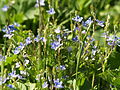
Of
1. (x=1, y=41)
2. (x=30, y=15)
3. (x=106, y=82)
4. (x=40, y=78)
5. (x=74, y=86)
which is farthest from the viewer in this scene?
(x=30, y=15)

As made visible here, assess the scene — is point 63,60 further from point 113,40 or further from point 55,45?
point 113,40

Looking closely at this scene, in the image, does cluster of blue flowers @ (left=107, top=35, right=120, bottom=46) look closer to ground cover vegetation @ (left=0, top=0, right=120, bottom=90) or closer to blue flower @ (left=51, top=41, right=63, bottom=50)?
ground cover vegetation @ (left=0, top=0, right=120, bottom=90)

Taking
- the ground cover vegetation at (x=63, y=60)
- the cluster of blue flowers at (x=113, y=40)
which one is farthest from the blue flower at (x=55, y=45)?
the cluster of blue flowers at (x=113, y=40)

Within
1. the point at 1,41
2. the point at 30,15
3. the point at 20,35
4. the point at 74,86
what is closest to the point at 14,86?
the point at 74,86

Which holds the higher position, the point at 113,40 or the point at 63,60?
the point at 113,40

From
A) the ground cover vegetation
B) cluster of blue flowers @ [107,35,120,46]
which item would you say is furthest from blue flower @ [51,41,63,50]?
cluster of blue flowers @ [107,35,120,46]

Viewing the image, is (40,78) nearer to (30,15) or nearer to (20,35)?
(20,35)

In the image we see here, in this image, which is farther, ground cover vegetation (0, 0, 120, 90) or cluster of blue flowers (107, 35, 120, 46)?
cluster of blue flowers (107, 35, 120, 46)

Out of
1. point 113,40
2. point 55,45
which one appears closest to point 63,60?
point 55,45

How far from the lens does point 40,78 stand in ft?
7.06

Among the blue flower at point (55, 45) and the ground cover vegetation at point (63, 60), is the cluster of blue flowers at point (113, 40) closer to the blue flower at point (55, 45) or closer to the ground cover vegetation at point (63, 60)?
the ground cover vegetation at point (63, 60)

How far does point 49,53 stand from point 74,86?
1.24 ft

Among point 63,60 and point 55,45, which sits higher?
point 55,45

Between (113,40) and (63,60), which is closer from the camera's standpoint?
(113,40)
